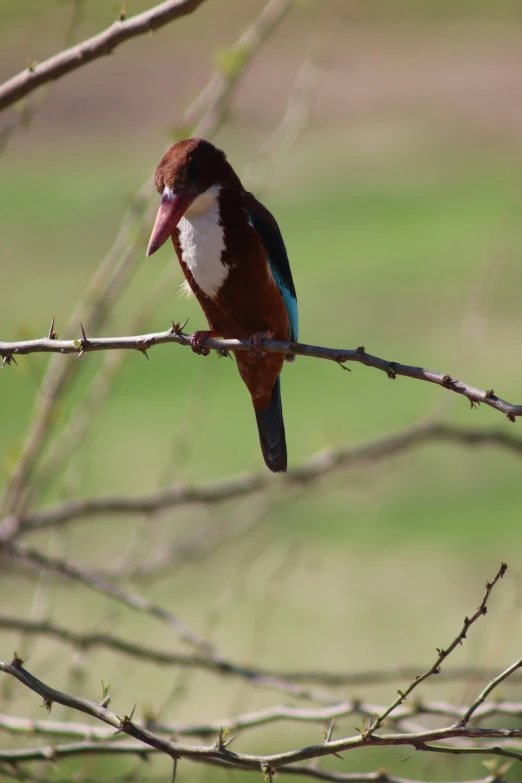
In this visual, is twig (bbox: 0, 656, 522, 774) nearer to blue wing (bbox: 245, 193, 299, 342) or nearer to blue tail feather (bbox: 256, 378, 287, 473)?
blue tail feather (bbox: 256, 378, 287, 473)

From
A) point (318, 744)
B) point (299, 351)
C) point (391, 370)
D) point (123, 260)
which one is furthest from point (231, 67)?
point (318, 744)

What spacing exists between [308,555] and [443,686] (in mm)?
1434

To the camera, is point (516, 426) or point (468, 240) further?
point (468, 240)

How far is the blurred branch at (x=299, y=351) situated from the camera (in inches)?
54.1

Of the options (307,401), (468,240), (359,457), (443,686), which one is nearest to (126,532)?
(307,401)

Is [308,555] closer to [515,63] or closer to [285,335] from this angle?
[285,335]

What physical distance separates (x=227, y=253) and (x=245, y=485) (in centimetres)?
93

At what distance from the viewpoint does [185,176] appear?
6.71 feet

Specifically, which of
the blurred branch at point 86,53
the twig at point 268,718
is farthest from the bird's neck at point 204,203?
the twig at point 268,718

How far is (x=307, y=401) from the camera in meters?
7.28

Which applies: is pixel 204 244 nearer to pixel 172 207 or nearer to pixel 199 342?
pixel 172 207

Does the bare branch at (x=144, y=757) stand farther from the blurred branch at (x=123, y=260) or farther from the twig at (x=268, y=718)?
the blurred branch at (x=123, y=260)

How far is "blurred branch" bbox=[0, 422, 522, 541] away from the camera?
2707mm

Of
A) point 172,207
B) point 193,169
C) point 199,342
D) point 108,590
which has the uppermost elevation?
point 193,169
